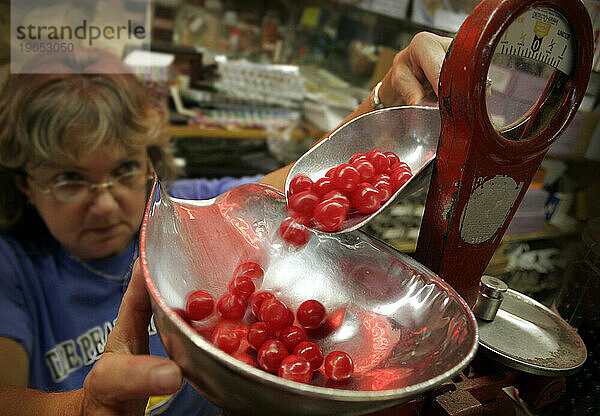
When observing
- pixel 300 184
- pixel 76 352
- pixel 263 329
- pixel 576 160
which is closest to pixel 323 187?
pixel 300 184

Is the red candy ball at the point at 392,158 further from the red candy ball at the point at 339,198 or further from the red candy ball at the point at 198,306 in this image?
the red candy ball at the point at 198,306

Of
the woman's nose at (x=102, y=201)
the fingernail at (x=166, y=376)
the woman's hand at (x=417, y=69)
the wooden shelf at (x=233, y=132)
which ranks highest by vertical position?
the woman's hand at (x=417, y=69)

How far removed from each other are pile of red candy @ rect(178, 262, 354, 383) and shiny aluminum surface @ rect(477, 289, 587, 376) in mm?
291

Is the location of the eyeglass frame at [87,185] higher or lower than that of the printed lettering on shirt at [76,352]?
higher

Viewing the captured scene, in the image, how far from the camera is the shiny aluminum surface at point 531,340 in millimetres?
689

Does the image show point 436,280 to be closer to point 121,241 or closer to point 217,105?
point 121,241

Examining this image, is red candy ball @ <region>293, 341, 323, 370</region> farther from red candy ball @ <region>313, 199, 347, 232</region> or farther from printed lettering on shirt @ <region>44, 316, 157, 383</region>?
printed lettering on shirt @ <region>44, 316, 157, 383</region>

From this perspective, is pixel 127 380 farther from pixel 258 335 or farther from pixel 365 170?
pixel 365 170

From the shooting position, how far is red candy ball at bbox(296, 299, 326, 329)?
661mm

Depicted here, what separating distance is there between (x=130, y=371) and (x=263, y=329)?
0.19 meters

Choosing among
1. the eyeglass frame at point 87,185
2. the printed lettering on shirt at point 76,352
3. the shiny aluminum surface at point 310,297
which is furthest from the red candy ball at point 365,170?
the printed lettering on shirt at point 76,352

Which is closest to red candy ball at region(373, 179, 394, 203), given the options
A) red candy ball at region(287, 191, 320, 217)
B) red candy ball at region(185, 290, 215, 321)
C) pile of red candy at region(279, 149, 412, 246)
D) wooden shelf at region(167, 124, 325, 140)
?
pile of red candy at region(279, 149, 412, 246)

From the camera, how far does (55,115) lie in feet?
3.77

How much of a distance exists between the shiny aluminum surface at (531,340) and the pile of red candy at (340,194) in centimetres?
30
